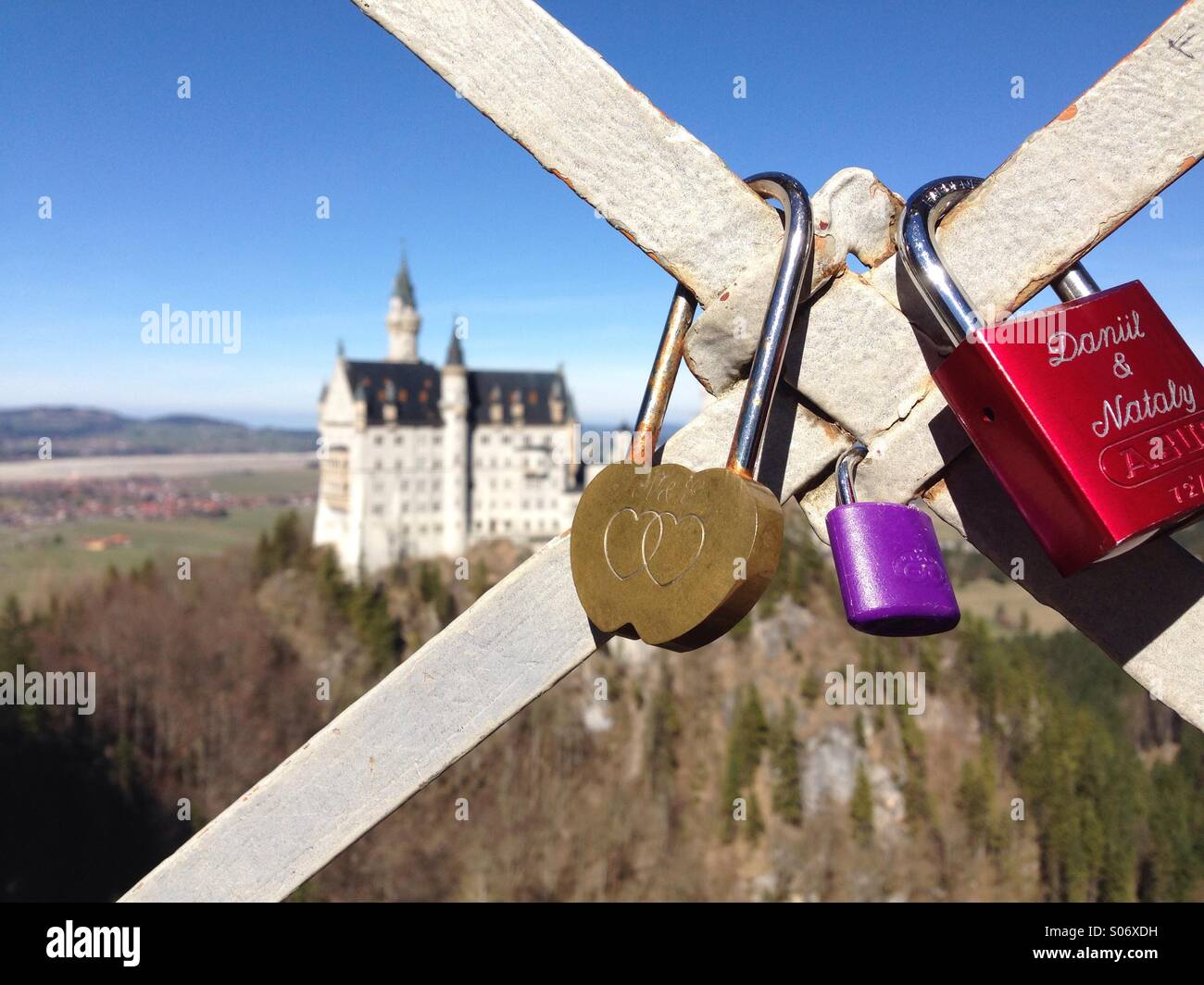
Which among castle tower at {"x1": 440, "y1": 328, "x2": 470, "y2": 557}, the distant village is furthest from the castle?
the distant village

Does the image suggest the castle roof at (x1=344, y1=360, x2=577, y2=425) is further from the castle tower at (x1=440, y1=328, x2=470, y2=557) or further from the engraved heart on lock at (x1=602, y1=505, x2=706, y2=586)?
the engraved heart on lock at (x1=602, y1=505, x2=706, y2=586)

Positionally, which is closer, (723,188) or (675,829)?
(723,188)

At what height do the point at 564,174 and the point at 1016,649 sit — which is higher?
the point at 564,174

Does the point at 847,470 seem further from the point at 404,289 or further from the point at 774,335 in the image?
the point at 404,289

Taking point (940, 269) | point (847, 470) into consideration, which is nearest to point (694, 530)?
point (847, 470)

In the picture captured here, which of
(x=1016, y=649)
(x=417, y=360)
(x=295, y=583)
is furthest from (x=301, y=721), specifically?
(x=1016, y=649)
